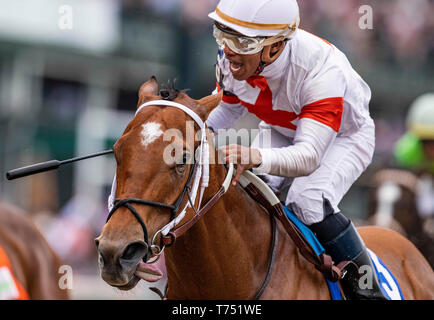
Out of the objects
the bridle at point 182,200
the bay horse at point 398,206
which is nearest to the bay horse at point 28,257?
the bridle at point 182,200

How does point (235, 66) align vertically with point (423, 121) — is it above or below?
above

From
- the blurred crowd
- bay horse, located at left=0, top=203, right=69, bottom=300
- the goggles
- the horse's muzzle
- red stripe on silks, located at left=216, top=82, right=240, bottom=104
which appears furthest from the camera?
the blurred crowd

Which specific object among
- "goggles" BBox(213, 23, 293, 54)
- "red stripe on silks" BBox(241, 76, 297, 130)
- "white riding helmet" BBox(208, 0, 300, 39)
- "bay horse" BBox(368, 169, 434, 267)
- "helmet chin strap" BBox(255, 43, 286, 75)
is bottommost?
"bay horse" BBox(368, 169, 434, 267)

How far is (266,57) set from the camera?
3.19 metres

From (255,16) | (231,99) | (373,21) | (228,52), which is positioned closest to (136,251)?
(228,52)

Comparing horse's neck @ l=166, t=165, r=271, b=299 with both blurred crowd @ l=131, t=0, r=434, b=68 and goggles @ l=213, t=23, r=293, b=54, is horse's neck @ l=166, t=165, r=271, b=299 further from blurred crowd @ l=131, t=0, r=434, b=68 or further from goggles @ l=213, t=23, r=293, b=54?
blurred crowd @ l=131, t=0, r=434, b=68

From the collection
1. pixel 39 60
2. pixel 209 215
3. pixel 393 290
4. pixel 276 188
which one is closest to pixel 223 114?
pixel 276 188

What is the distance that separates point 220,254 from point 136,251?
0.55 m

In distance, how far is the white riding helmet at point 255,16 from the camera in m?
3.06

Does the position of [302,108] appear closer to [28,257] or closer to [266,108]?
[266,108]

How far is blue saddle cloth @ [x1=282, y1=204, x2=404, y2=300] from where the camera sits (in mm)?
3191

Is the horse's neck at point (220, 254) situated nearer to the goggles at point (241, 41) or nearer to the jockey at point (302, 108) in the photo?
the jockey at point (302, 108)

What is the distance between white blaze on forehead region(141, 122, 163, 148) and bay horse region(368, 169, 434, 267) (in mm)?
3912

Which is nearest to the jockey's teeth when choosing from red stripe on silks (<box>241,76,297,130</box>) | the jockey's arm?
red stripe on silks (<box>241,76,297,130</box>)
